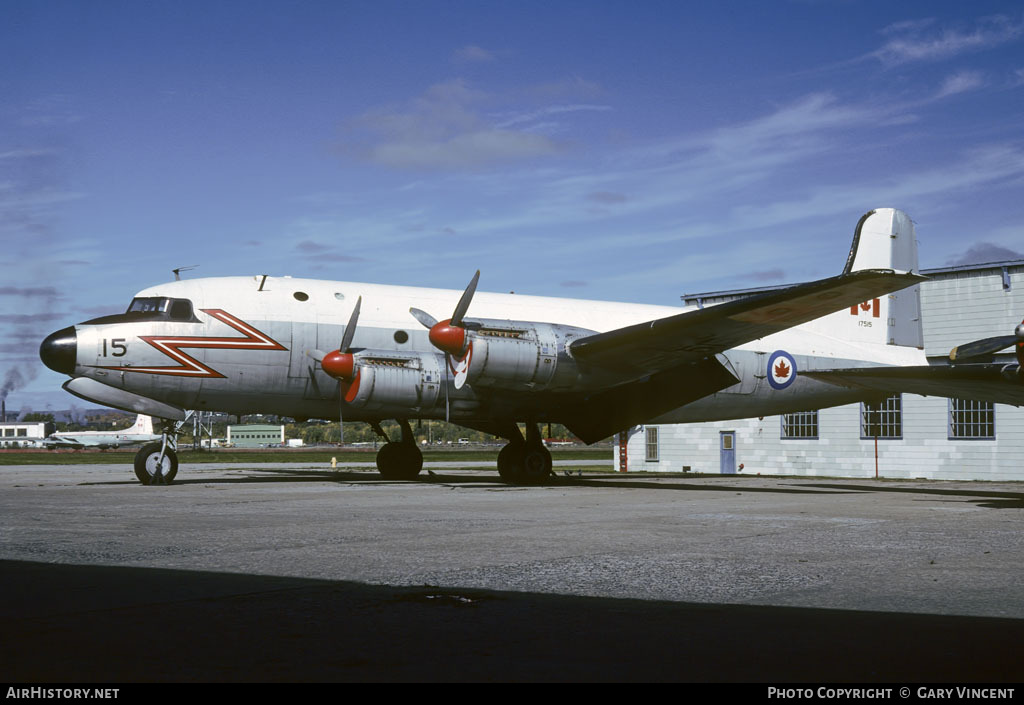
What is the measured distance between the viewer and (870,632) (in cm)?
584

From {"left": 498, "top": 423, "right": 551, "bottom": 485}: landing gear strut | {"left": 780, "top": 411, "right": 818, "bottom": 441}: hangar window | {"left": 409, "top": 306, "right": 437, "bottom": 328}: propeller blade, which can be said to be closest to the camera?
{"left": 409, "top": 306, "right": 437, "bottom": 328}: propeller blade

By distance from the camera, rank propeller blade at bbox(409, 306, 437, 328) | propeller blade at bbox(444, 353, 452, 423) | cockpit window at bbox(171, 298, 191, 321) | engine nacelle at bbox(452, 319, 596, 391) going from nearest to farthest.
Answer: engine nacelle at bbox(452, 319, 596, 391), cockpit window at bbox(171, 298, 191, 321), propeller blade at bbox(444, 353, 452, 423), propeller blade at bbox(409, 306, 437, 328)

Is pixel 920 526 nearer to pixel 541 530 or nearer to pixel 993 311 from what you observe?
pixel 541 530

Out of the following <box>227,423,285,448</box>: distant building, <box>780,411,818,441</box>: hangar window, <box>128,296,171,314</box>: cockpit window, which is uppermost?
<box>128,296,171,314</box>: cockpit window

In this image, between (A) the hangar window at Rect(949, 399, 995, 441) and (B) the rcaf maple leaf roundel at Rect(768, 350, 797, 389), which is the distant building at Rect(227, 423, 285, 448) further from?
(B) the rcaf maple leaf roundel at Rect(768, 350, 797, 389)

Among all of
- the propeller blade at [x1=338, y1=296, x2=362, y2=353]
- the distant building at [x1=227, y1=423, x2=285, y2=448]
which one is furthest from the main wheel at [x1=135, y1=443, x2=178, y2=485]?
the distant building at [x1=227, y1=423, x2=285, y2=448]

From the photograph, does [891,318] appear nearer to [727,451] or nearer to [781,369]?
[781,369]

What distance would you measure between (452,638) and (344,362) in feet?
55.4

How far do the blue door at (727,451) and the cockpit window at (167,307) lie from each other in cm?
2611

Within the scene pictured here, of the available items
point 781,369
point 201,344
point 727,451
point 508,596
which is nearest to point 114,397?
point 201,344

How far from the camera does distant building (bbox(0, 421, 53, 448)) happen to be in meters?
117

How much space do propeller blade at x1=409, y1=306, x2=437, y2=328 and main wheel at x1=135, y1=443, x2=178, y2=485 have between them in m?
6.59

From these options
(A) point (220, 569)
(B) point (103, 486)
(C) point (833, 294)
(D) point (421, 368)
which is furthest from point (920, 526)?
(B) point (103, 486)

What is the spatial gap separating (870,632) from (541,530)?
266 inches
